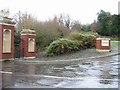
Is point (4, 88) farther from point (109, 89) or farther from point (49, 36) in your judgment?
point (49, 36)

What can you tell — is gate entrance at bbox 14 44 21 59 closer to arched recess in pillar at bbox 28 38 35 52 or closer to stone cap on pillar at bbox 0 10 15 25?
arched recess in pillar at bbox 28 38 35 52

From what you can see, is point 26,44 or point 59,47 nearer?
point 26,44

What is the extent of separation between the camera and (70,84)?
380 inches

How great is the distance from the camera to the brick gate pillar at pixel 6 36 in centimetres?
1920

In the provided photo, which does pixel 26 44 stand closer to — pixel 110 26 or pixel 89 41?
pixel 89 41

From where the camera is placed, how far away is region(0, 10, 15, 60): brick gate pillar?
19.2 metres

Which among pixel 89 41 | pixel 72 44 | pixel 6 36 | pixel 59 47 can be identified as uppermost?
pixel 6 36

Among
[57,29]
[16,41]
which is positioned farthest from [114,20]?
[16,41]

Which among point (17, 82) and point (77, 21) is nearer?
point (17, 82)

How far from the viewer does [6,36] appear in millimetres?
19781

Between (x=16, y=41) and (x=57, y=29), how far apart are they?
31.8ft

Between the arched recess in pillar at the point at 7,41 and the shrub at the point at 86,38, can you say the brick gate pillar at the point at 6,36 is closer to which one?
the arched recess in pillar at the point at 7,41

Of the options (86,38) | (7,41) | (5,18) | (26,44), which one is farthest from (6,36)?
(86,38)

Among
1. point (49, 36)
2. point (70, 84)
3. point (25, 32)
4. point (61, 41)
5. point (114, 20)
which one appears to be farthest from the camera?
point (114, 20)
